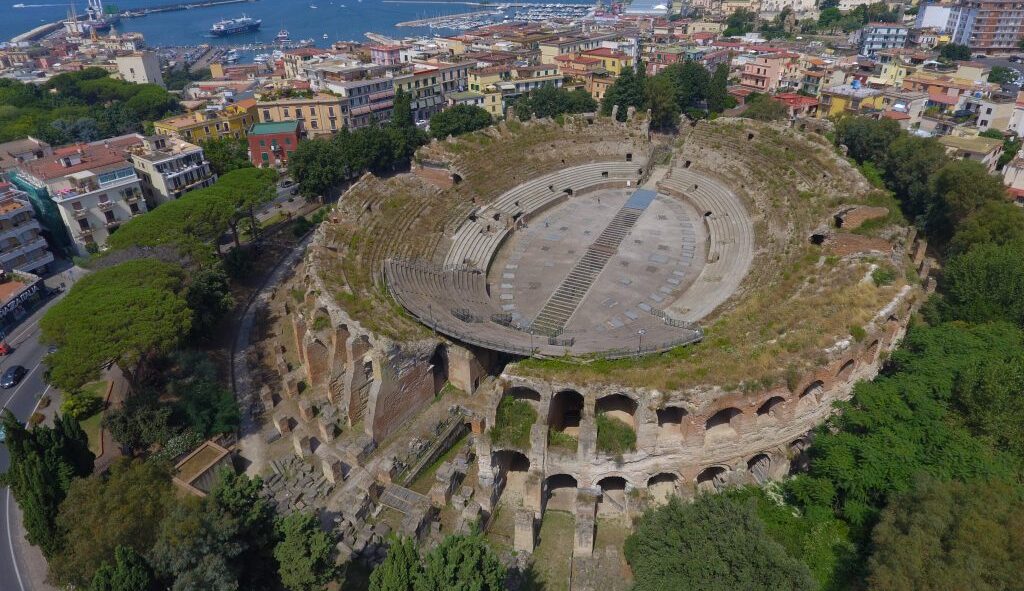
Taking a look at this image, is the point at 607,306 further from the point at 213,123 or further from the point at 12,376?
the point at 213,123

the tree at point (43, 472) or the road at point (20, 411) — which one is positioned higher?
the tree at point (43, 472)

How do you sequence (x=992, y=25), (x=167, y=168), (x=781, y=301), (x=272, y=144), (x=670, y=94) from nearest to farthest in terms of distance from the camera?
(x=781, y=301) < (x=167, y=168) < (x=670, y=94) < (x=272, y=144) < (x=992, y=25)

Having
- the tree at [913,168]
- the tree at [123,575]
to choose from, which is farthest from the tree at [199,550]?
the tree at [913,168]

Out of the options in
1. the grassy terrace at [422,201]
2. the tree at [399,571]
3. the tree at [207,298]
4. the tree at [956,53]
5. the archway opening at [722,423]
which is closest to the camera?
the tree at [399,571]

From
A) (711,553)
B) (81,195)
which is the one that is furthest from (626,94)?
(711,553)

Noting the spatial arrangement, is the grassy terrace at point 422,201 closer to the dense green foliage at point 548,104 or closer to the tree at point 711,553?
the dense green foliage at point 548,104

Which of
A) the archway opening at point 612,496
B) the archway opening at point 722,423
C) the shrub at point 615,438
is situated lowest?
the archway opening at point 612,496
